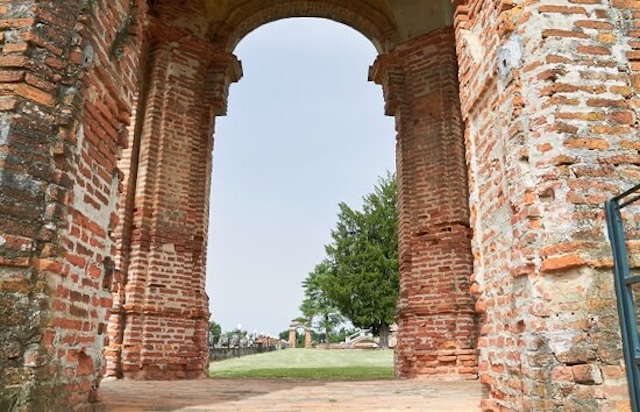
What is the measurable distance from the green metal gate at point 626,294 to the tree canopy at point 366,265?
96.3ft

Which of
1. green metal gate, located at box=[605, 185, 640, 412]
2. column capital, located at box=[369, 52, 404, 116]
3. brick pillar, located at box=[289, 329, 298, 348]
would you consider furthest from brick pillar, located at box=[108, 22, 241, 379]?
brick pillar, located at box=[289, 329, 298, 348]

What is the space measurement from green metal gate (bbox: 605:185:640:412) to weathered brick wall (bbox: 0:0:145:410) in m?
3.66

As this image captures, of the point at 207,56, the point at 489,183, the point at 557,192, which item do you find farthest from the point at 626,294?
the point at 207,56

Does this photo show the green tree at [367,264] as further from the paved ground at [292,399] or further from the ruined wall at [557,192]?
the ruined wall at [557,192]

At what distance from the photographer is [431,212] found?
10.1m

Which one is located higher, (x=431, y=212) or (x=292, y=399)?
(x=431, y=212)

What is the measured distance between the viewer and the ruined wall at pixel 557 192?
3.14 meters

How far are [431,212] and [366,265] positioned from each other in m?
24.5

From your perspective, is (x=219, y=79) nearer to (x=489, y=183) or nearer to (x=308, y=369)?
(x=489, y=183)

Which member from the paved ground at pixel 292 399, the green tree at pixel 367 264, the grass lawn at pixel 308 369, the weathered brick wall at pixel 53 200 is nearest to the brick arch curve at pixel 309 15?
the grass lawn at pixel 308 369

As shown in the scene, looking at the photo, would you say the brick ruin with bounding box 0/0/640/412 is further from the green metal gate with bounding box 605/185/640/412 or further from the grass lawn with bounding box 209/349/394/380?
the grass lawn with bounding box 209/349/394/380

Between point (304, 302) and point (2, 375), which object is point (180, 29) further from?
point (304, 302)

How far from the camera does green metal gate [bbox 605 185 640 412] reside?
284 cm

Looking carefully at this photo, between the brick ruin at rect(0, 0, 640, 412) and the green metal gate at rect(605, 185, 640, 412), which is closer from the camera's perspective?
the green metal gate at rect(605, 185, 640, 412)
